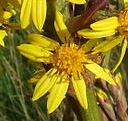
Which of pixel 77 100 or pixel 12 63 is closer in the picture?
pixel 77 100

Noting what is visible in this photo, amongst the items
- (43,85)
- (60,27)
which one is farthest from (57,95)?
(60,27)

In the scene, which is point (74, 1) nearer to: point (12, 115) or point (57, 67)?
point (57, 67)

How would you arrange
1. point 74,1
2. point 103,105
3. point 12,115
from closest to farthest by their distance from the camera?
point 74,1, point 103,105, point 12,115

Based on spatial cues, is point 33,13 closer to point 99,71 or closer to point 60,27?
point 60,27

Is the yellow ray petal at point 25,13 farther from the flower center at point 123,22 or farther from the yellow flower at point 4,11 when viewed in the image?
the flower center at point 123,22

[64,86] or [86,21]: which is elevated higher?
[86,21]

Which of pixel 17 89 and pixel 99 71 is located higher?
pixel 99 71

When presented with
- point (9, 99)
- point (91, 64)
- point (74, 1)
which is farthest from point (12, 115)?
point (74, 1)
